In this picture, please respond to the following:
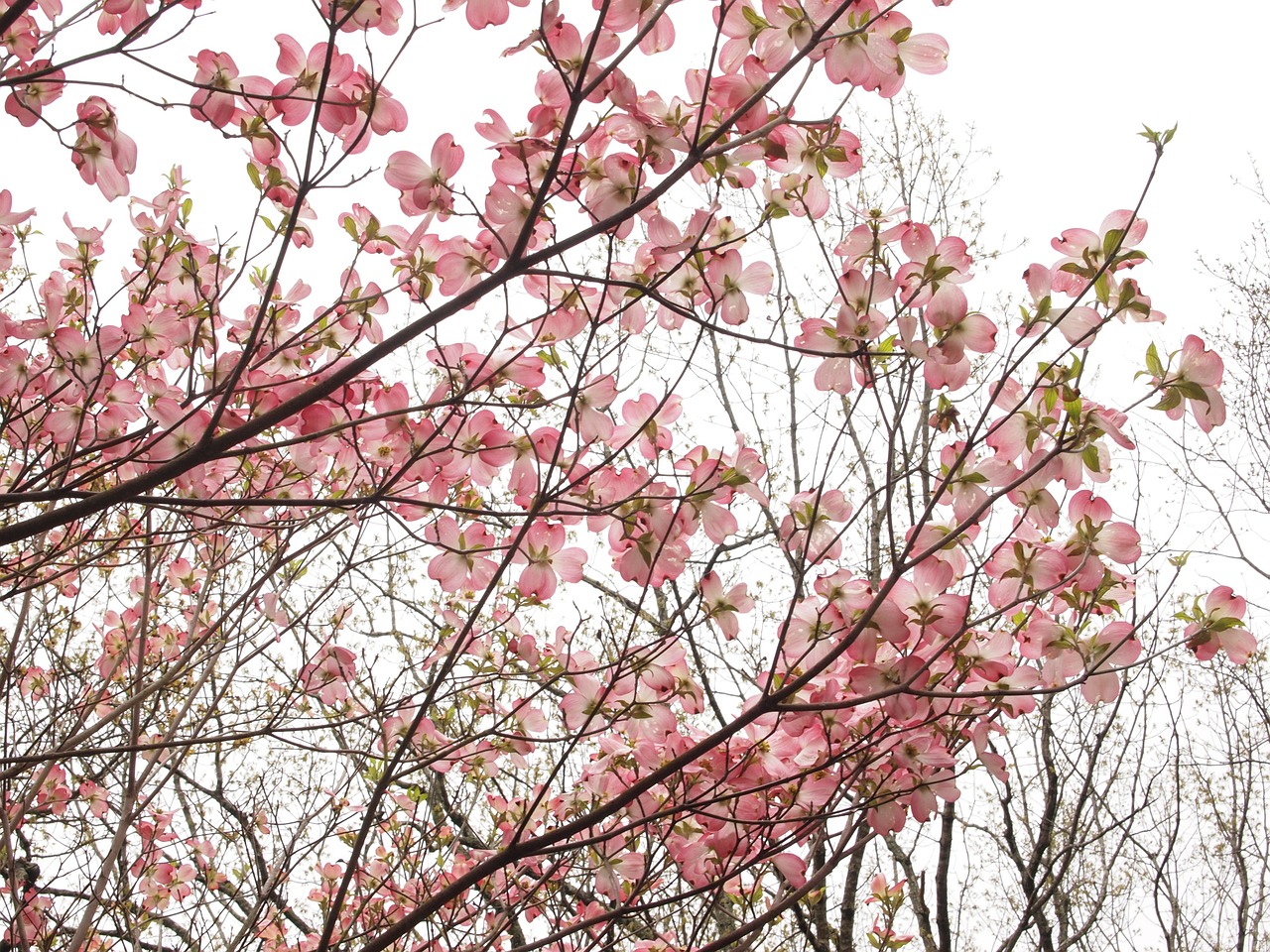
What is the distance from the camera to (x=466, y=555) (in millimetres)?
1562

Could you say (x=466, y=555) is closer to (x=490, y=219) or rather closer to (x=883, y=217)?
(x=490, y=219)

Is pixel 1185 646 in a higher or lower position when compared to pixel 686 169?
lower

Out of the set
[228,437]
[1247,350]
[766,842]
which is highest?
[1247,350]

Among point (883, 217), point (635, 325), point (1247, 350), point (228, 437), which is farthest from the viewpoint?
point (1247, 350)

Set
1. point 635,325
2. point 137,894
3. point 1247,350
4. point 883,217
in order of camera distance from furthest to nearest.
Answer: point 1247,350, point 137,894, point 635,325, point 883,217

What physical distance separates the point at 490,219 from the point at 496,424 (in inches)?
14.5

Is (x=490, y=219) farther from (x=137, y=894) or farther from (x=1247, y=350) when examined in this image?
(x=1247, y=350)

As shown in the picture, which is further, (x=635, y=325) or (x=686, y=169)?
(x=635, y=325)

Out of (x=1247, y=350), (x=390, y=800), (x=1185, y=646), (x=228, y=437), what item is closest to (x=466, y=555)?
(x=228, y=437)

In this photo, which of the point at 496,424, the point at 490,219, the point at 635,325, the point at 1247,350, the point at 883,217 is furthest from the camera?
the point at 1247,350

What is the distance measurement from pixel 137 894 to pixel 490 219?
3.00 metres

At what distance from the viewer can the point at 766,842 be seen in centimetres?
160

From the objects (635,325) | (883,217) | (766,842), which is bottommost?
(766,842)

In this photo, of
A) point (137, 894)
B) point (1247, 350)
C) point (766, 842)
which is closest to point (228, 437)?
point (766, 842)
